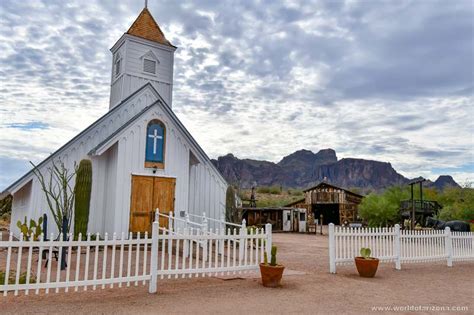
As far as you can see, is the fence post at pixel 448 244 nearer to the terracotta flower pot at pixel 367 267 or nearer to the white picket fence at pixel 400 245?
the white picket fence at pixel 400 245

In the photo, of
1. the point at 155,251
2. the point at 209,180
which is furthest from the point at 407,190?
the point at 155,251

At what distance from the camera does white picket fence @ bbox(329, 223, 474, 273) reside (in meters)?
9.93

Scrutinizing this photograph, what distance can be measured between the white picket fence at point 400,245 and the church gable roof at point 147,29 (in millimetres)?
12645

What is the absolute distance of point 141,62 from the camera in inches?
709

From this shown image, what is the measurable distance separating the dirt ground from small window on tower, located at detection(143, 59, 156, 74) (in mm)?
12289

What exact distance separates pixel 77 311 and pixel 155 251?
72.0 inches

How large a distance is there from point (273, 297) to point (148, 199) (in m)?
8.25

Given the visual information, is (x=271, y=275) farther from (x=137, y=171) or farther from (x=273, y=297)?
(x=137, y=171)

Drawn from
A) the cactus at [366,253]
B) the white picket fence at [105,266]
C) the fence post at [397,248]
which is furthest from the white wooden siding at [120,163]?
the fence post at [397,248]

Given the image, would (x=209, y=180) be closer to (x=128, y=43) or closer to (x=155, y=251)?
(x=128, y=43)

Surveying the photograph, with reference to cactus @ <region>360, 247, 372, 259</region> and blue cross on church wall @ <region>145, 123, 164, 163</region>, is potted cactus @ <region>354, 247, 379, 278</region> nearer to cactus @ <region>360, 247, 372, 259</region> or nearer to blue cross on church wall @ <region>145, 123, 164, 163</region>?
cactus @ <region>360, 247, 372, 259</region>

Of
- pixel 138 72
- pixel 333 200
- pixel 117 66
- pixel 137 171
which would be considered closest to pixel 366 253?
pixel 137 171

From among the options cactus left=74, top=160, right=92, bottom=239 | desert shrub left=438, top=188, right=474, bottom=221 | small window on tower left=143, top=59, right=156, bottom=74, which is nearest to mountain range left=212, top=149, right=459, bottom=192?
desert shrub left=438, top=188, right=474, bottom=221

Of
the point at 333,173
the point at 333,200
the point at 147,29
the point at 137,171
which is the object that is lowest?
the point at 333,200
